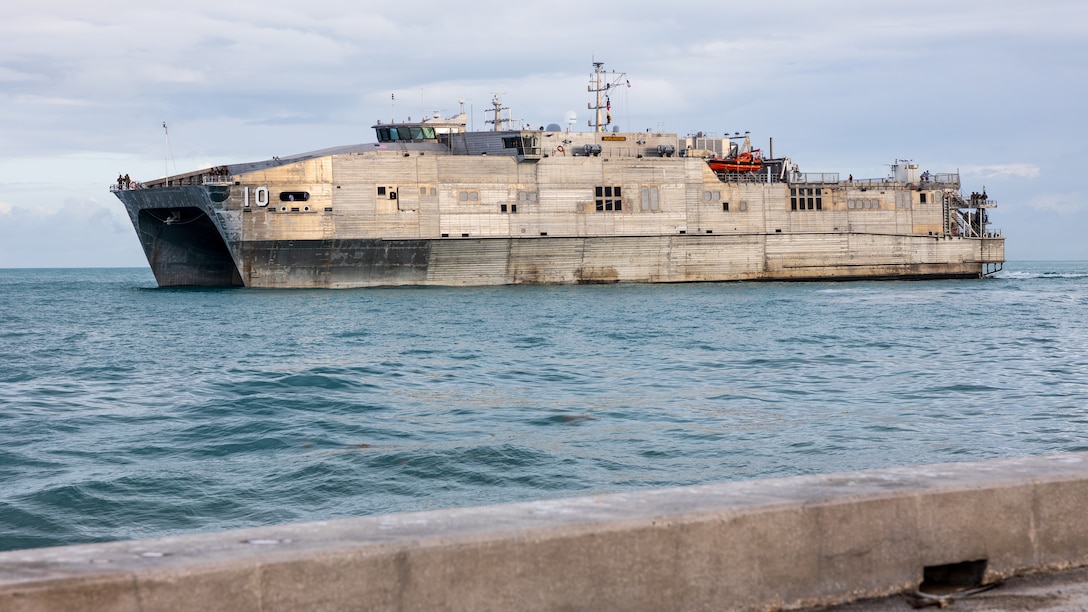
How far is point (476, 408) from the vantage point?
18.7 meters

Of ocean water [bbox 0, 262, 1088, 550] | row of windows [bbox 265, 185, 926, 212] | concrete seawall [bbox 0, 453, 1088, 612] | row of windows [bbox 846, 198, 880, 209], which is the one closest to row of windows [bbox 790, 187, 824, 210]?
row of windows [bbox 265, 185, 926, 212]

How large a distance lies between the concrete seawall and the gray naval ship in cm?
4943

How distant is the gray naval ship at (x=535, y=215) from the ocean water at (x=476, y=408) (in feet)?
44.4

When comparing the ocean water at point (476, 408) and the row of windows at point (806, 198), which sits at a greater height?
the row of windows at point (806, 198)

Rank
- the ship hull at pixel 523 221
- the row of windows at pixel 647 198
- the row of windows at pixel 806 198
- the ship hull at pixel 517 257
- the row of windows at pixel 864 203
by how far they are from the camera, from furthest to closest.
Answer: the row of windows at pixel 864 203, the row of windows at pixel 806 198, the ship hull at pixel 517 257, the row of windows at pixel 647 198, the ship hull at pixel 523 221

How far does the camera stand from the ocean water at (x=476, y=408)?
41.8ft

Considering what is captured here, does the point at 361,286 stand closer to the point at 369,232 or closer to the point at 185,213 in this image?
the point at 369,232

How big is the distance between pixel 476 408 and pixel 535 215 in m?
38.4

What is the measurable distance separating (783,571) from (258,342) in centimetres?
2935

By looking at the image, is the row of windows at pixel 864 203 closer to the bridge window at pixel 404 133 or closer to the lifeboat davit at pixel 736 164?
the lifeboat davit at pixel 736 164

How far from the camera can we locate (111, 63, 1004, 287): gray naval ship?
5322 centimetres

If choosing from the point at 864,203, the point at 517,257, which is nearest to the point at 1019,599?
the point at 517,257

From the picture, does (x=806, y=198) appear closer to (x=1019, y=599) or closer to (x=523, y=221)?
(x=523, y=221)

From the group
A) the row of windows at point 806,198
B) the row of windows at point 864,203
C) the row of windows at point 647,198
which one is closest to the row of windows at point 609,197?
the row of windows at point 647,198
